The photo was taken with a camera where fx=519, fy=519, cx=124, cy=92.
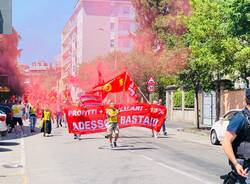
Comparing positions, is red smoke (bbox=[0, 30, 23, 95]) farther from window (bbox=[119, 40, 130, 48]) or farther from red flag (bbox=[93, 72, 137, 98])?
window (bbox=[119, 40, 130, 48])

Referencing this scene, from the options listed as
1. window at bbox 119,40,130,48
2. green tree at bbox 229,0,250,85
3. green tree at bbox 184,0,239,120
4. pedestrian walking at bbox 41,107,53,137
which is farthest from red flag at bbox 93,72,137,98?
window at bbox 119,40,130,48

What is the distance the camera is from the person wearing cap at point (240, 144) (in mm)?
5113

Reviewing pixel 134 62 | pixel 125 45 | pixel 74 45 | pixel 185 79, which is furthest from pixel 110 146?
pixel 74 45

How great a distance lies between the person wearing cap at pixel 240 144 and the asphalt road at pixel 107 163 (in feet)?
16.2

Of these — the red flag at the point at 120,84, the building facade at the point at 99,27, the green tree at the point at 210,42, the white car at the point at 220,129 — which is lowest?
the white car at the point at 220,129

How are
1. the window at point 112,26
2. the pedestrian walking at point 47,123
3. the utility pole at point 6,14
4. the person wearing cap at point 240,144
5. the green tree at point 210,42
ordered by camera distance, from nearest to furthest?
the person wearing cap at point 240,144
the pedestrian walking at point 47,123
the green tree at point 210,42
the utility pole at point 6,14
the window at point 112,26

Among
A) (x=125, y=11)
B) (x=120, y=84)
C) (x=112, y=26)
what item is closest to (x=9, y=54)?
(x=120, y=84)

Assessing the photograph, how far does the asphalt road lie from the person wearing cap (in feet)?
16.2

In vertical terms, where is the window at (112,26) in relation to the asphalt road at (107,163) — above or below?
above

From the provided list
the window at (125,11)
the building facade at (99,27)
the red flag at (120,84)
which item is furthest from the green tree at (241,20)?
the building facade at (99,27)

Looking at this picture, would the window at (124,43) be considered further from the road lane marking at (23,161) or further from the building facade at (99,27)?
the road lane marking at (23,161)

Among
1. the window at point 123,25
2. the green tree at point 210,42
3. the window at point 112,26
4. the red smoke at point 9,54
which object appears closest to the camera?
the green tree at point 210,42

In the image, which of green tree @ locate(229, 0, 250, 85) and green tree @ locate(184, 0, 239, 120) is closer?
green tree @ locate(229, 0, 250, 85)

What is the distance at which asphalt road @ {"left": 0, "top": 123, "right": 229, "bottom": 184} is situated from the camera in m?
10.6
